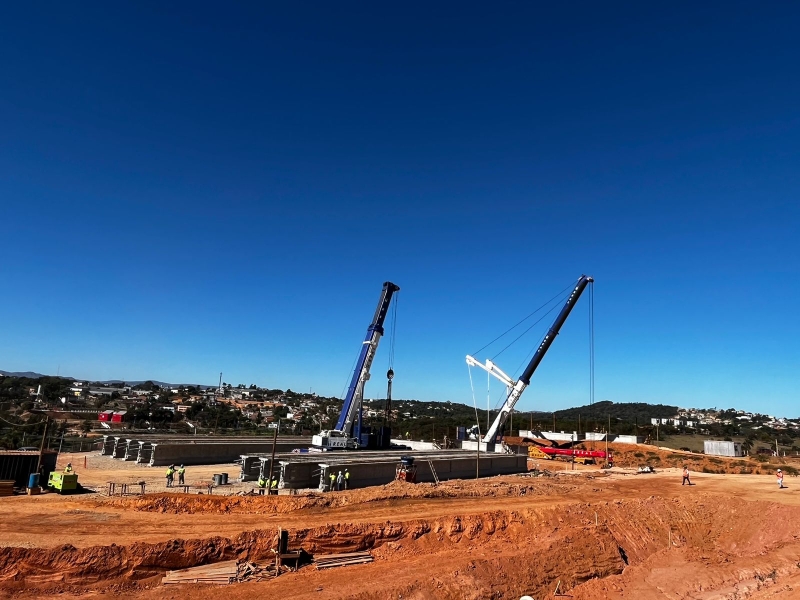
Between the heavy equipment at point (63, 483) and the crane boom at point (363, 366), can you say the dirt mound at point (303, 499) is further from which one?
the crane boom at point (363, 366)

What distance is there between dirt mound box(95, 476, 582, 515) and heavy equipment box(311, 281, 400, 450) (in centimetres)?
1182

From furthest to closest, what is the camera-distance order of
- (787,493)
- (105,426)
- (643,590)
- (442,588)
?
(105,426)
(787,493)
(643,590)
(442,588)

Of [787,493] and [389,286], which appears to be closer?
[787,493]

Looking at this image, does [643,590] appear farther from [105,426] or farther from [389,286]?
[105,426]

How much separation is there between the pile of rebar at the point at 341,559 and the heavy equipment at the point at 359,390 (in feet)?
77.7

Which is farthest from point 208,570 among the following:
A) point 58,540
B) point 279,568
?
point 58,540

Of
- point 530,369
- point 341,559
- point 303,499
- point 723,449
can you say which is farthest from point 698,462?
point 341,559

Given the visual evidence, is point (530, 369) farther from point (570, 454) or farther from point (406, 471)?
point (406, 471)

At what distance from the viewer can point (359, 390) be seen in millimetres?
42875

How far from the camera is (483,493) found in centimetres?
3086

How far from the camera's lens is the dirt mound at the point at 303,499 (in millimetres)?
22266

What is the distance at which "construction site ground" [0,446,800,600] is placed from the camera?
15.3 m

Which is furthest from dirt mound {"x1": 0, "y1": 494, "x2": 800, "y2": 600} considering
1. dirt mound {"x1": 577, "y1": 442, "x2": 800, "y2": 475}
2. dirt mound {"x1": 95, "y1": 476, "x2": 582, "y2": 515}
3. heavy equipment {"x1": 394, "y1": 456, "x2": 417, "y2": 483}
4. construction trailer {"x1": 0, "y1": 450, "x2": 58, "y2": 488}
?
dirt mound {"x1": 577, "y1": 442, "x2": 800, "y2": 475}

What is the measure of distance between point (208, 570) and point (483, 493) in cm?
1889
